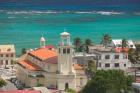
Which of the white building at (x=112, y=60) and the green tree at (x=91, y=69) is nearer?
the green tree at (x=91, y=69)

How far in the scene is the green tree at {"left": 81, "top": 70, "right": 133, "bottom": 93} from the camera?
31.3 m

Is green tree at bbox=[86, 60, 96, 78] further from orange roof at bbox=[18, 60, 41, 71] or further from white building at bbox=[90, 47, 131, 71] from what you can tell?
orange roof at bbox=[18, 60, 41, 71]

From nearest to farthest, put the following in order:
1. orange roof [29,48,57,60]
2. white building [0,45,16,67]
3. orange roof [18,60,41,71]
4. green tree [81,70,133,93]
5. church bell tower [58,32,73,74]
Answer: green tree [81,70,133,93] < church bell tower [58,32,73,74] < orange roof [18,60,41,71] < orange roof [29,48,57,60] < white building [0,45,16,67]

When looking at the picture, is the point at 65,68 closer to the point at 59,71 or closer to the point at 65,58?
→ the point at 59,71

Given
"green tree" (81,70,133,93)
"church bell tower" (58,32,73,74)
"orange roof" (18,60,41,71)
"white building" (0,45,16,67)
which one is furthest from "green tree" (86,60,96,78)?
"white building" (0,45,16,67)

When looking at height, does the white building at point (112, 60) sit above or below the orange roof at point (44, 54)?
below

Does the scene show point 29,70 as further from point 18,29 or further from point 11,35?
point 18,29

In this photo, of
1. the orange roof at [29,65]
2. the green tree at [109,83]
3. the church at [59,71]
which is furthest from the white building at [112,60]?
the green tree at [109,83]

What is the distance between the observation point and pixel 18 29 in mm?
111375

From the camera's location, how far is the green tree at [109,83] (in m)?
31.3

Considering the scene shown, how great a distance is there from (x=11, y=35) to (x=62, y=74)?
5761 centimetres

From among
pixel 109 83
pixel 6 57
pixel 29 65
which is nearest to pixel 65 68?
pixel 29 65

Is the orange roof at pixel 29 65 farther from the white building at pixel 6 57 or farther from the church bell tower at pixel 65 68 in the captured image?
the white building at pixel 6 57

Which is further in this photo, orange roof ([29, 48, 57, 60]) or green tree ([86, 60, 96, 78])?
orange roof ([29, 48, 57, 60])
